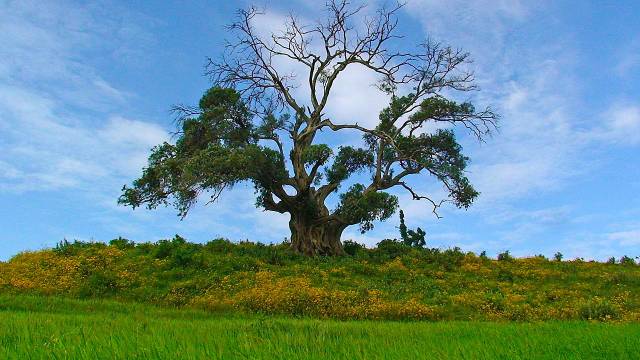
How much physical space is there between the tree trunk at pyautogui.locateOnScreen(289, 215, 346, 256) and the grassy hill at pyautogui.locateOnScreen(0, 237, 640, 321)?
1091 mm

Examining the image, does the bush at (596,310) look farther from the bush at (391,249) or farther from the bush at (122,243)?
the bush at (122,243)

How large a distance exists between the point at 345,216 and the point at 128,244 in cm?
1228

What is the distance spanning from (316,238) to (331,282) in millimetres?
8533

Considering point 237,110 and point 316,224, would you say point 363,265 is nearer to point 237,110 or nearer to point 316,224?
point 316,224

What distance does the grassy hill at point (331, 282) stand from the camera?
1916cm

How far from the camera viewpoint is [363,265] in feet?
89.1

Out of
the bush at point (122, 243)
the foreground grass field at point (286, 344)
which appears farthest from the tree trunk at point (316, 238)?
the foreground grass field at point (286, 344)

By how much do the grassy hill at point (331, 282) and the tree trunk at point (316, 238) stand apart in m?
1.09

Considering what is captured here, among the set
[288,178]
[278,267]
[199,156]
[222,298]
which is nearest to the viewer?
[222,298]

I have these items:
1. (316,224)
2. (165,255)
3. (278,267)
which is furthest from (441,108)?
(165,255)

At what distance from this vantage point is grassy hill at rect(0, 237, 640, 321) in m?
19.2

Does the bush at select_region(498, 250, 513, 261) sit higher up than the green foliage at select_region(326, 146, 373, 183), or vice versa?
the green foliage at select_region(326, 146, 373, 183)

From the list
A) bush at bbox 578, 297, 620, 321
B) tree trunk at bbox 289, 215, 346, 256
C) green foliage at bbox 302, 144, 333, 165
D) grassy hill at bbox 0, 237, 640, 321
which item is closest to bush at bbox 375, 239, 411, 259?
grassy hill at bbox 0, 237, 640, 321

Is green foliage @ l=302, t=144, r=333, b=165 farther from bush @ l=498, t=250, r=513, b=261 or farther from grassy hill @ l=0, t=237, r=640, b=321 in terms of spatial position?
bush @ l=498, t=250, r=513, b=261
